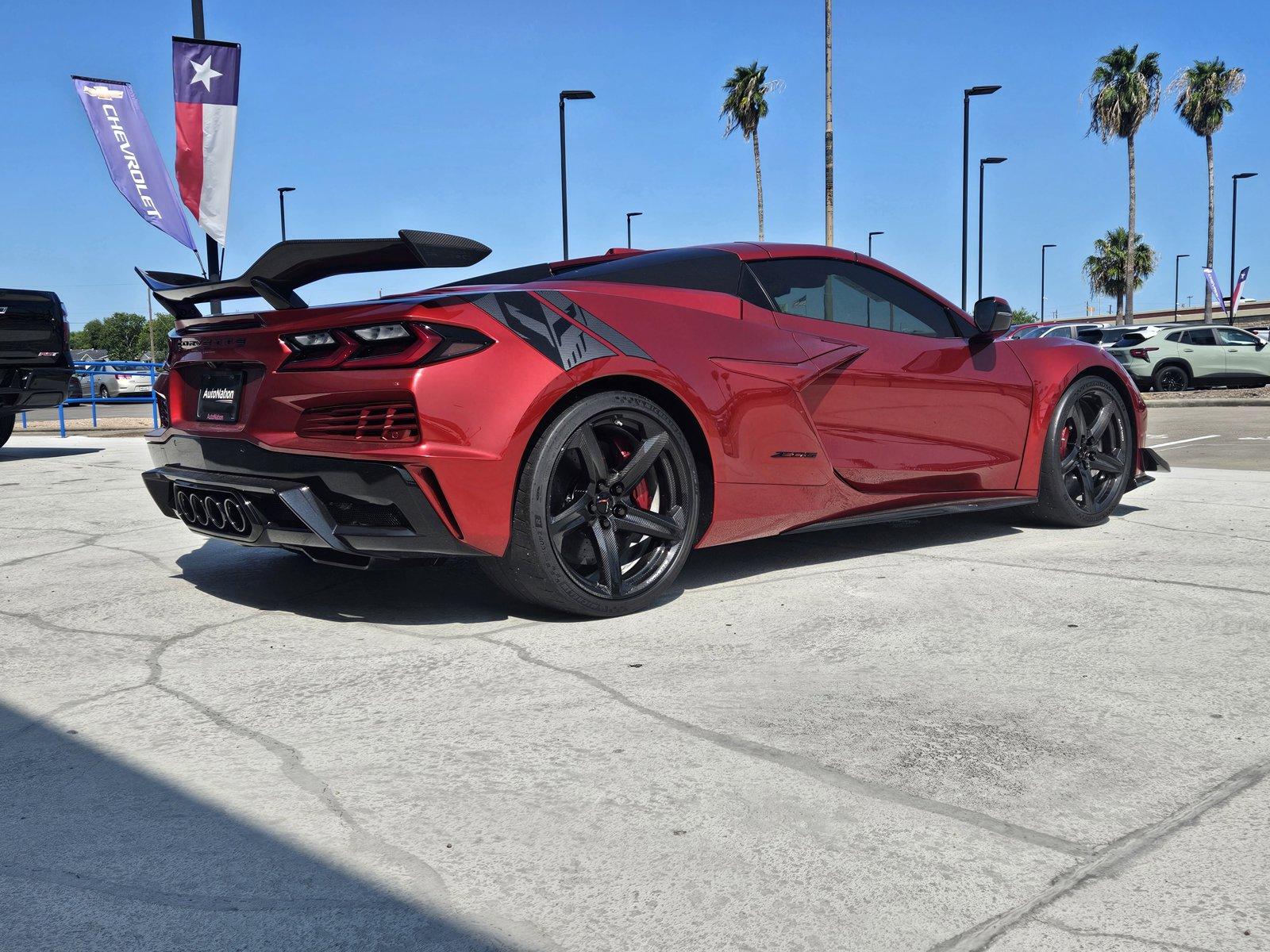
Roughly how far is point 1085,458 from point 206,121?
32.6 feet

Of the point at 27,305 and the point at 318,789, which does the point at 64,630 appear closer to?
the point at 318,789

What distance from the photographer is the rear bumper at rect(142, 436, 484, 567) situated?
3324 mm

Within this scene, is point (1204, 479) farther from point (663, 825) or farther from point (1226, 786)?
point (663, 825)

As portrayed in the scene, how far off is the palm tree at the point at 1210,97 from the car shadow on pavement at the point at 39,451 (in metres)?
46.3

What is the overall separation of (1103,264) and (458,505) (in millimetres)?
80837

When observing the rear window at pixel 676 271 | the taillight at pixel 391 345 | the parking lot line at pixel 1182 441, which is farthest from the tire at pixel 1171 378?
the taillight at pixel 391 345

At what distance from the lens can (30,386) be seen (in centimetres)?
953

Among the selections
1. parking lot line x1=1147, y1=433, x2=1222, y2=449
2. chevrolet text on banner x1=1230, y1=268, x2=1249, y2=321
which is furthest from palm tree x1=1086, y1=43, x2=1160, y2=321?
parking lot line x1=1147, y1=433, x2=1222, y2=449

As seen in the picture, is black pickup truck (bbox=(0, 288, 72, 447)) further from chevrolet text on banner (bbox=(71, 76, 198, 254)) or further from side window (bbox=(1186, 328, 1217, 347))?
side window (bbox=(1186, 328, 1217, 347))

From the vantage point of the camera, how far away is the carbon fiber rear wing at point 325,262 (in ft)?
11.6

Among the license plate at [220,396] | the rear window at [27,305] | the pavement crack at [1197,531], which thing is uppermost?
the rear window at [27,305]

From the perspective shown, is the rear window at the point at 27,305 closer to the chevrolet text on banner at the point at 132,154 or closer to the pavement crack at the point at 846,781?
the chevrolet text on banner at the point at 132,154

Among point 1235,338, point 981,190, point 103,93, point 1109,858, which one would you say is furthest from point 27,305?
point 981,190

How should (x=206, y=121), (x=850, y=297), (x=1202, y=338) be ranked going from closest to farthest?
(x=850, y=297), (x=206, y=121), (x=1202, y=338)
